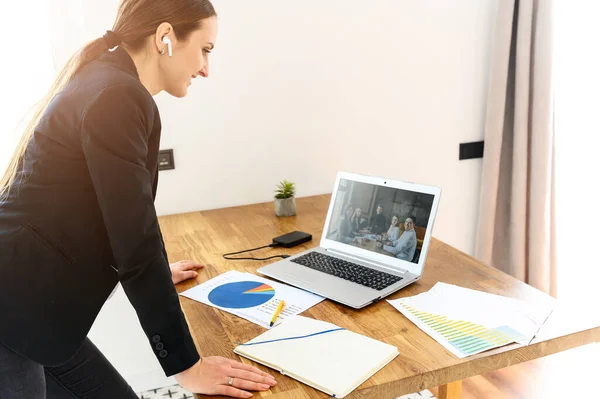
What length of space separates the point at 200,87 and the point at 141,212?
3.83 ft

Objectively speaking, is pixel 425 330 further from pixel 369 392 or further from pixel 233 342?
pixel 233 342

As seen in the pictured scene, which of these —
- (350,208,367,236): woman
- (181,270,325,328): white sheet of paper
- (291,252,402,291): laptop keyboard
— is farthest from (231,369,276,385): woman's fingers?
(350,208,367,236): woman

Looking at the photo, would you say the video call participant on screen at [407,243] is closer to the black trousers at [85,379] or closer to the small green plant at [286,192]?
the small green plant at [286,192]

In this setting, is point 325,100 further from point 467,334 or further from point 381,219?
A: point 467,334

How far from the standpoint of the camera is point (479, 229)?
247cm

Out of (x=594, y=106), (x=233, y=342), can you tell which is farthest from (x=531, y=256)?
(x=233, y=342)

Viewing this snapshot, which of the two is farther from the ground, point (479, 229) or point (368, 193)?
point (368, 193)

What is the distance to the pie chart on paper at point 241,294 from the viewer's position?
132 cm

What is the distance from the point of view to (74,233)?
1.01m

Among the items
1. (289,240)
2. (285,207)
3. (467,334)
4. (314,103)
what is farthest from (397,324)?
(314,103)

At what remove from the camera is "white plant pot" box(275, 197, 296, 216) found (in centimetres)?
201

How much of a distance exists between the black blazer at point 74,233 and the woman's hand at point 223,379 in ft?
0.06

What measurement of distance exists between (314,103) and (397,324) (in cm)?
119

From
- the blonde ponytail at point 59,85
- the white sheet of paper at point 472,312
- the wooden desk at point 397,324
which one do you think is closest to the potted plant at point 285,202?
the wooden desk at point 397,324
